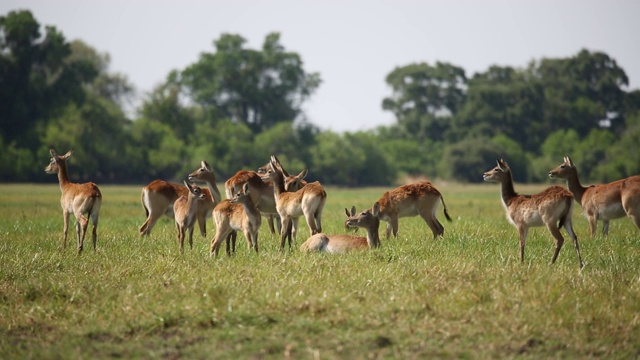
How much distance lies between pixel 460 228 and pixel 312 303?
861cm

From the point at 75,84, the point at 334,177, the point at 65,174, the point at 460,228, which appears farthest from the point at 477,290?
the point at 334,177

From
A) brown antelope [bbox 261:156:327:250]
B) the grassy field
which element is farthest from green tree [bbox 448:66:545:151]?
the grassy field

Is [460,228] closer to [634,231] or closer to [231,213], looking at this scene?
[634,231]

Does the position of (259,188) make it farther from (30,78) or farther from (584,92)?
(584,92)

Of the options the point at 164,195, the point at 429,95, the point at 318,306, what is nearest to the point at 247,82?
the point at 429,95

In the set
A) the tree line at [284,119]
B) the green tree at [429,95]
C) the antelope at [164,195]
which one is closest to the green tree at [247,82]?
the tree line at [284,119]

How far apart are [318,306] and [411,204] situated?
23.6 ft

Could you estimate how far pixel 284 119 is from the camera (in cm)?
7162

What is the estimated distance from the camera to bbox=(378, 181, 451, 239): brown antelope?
14.9m

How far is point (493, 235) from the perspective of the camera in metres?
14.9

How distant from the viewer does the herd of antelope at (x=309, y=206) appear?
1165 centimetres

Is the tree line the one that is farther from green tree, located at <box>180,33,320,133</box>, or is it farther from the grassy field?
the grassy field

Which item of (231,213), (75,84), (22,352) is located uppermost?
(75,84)

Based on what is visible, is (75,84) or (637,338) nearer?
(637,338)
